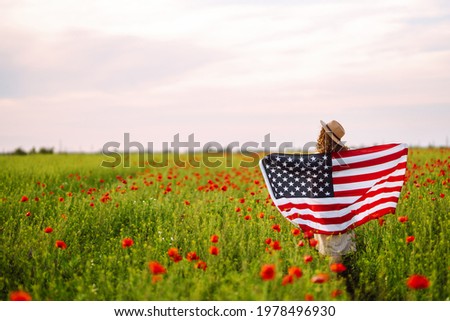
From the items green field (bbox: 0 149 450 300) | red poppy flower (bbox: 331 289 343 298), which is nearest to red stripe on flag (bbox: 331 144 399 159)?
green field (bbox: 0 149 450 300)

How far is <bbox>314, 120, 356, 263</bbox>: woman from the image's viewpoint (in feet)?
16.3

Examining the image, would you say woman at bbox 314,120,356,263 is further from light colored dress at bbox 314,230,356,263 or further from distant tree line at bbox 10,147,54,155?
distant tree line at bbox 10,147,54,155

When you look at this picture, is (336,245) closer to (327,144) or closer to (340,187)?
(340,187)

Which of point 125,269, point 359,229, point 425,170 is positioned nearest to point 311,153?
point 359,229

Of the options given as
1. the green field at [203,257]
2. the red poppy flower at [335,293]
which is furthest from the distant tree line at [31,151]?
the red poppy flower at [335,293]

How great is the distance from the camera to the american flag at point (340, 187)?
16.5 ft

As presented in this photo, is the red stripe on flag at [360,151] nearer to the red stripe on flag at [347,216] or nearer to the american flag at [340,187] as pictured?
the american flag at [340,187]

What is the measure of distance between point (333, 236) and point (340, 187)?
2.06 feet

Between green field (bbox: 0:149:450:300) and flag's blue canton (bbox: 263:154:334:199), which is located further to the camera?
flag's blue canton (bbox: 263:154:334:199)

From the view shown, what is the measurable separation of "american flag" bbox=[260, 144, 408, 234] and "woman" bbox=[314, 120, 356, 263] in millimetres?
113

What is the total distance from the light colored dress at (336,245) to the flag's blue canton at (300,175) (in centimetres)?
54

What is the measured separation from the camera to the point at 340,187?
5.09 meters

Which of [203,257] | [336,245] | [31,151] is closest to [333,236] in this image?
[336,245]
